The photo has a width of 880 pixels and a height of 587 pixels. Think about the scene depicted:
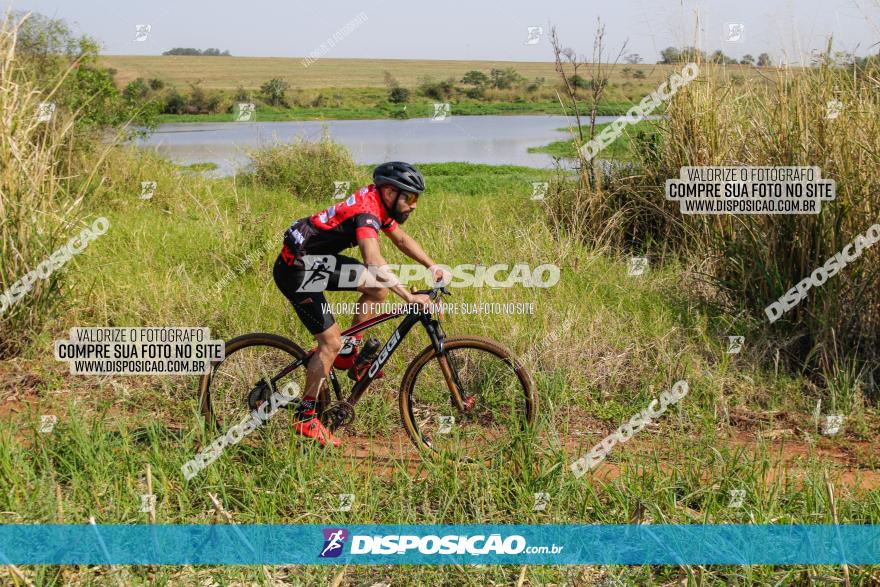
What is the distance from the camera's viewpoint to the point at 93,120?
13.3m

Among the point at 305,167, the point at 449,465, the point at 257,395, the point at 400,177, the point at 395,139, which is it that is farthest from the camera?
the point at 395,139

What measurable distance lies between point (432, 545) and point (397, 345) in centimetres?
146

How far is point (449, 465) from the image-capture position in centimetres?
437

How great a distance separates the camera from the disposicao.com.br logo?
12.4ft

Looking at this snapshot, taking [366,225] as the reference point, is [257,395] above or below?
below

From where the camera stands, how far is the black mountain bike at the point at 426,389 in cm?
472

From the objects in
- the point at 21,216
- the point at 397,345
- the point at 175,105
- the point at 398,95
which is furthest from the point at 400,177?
the point at 398,95

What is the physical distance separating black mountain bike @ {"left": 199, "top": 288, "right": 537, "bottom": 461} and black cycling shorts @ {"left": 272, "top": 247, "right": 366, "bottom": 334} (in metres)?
0.23

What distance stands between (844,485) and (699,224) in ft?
13.3

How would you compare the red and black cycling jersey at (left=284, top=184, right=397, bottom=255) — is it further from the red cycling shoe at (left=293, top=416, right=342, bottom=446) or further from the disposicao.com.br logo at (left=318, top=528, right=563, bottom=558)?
the disposicao.com.br logo at (left=318, top=528, right=563, bottom=558)

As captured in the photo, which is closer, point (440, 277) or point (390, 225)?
point (440, 277)

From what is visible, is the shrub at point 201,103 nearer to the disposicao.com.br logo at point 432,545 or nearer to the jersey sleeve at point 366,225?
the jersey sleeve at point 366,225

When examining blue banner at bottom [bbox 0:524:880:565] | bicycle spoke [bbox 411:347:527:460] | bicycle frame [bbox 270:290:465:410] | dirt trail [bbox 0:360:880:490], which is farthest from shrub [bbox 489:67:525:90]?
blue banner at bottom [bbox 0:524:880:565]

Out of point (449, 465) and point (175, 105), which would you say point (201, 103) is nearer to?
point (175, 105)
